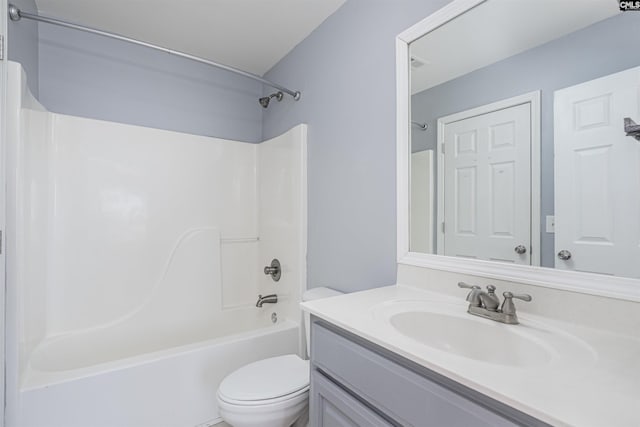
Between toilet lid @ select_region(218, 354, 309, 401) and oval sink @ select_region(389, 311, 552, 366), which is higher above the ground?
oval sink @ select_region(389, 311, 552, 366)

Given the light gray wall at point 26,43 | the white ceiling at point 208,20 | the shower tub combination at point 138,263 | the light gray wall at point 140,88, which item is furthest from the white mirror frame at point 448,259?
the light gray wall at point 26,43

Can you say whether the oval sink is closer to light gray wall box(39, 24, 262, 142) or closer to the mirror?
the mirror

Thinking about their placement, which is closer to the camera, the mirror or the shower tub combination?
the mirror

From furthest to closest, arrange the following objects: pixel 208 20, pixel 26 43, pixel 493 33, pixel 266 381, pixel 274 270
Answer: pixel 274 270, pixel 208 20, pixel 26 43, pixel 266 381, pixel 493 33

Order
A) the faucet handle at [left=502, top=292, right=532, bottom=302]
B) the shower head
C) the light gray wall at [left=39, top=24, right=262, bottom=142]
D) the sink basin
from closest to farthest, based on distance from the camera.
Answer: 1. the sink basin
2. the faucet handle at [left=502, top=292, right=532, bottom=302]
3. the light gray wall at [left=39, top=24, right=262, bottom=142]
4. the shower head

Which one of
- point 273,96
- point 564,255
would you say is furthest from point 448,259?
point 273,96

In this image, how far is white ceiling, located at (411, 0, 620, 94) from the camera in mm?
941

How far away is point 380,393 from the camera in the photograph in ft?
2.67

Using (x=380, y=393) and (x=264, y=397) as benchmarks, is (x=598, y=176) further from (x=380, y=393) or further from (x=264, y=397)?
(x=264, y=397)

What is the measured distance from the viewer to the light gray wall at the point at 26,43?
4.65ft

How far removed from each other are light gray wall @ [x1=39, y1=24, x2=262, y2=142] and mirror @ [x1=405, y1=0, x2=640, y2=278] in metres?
1.69

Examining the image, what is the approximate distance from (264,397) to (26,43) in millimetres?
2180

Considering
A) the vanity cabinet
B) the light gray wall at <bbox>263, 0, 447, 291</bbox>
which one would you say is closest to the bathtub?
the light gray wall at <bbox>263, 0, 447, 291</bbox>

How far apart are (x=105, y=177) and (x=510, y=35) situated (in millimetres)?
2365
